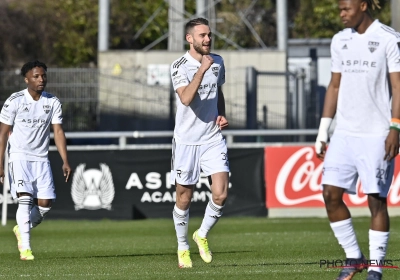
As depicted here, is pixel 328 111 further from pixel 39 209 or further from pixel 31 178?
pixel 39 209

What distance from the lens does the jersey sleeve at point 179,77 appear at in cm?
1040

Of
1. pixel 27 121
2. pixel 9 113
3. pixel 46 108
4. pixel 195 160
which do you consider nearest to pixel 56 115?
pixel 46 108

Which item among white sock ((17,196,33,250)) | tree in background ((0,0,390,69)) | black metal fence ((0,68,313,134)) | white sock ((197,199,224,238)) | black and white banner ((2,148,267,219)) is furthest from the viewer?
tree in background ((0,0,390,69))

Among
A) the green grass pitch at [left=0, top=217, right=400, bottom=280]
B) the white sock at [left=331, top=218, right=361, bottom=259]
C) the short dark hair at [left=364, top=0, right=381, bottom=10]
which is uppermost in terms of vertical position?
the short dark hair at [left=364, top=0, right=381, bottom=10]

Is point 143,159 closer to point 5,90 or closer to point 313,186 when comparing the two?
point 313,186

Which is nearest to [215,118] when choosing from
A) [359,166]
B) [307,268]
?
[307,268]

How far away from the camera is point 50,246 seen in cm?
1444

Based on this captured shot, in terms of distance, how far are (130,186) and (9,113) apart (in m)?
7.40

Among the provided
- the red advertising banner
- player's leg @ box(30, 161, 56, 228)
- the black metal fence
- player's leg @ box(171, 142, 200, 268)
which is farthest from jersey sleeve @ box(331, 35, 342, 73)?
the black metal fence

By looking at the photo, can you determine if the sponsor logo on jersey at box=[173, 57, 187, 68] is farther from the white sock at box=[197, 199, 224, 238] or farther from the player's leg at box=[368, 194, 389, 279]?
the player's leg at box=[368, 194, 389, 279]

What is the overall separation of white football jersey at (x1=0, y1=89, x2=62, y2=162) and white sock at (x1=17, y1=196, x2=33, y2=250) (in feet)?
1.51

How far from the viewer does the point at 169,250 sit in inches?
528

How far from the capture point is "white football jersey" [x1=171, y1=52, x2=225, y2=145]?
1055cm

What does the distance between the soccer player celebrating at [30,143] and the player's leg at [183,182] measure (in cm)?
200
